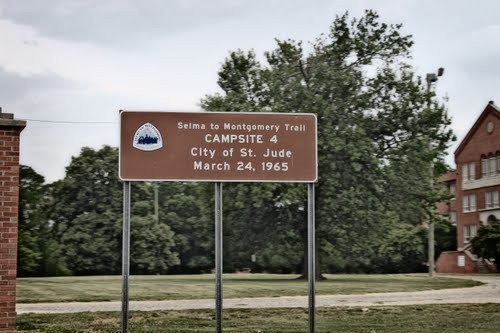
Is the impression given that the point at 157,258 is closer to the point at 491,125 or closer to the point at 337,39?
the point at 337,39

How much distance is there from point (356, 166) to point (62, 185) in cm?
1996

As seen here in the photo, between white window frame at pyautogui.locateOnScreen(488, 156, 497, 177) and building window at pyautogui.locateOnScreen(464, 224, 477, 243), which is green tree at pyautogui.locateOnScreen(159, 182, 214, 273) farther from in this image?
white window frame at pyautogui.locateOnScreen(488, 156, 497, 177)

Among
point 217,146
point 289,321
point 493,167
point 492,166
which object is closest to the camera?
point 217,146

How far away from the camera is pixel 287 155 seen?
12.4 meters

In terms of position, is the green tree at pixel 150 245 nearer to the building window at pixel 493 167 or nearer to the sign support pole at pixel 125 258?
the building window at pixel 493 167

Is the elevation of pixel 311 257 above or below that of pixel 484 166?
below

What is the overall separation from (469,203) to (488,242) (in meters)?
13.7

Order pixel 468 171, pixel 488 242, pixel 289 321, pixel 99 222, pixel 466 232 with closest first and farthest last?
1. pixel 289 321
2. pixel 99 222
3. pixel 488 242
4. pixel 466 232
5. pixel 468 171

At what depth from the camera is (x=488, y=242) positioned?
54.4 metres

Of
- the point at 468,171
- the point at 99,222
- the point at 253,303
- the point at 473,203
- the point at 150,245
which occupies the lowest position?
the point at 253,303

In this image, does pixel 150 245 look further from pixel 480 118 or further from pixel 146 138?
pixel 146 138

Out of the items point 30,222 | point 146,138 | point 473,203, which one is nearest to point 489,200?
point 473,203

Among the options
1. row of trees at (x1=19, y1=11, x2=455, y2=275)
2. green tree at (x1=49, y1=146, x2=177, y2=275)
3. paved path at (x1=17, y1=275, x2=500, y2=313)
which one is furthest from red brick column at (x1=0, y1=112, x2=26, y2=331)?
green tree at (x1=49, y1=146, x2=177, y2=275)

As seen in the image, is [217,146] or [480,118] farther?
[480,118]
